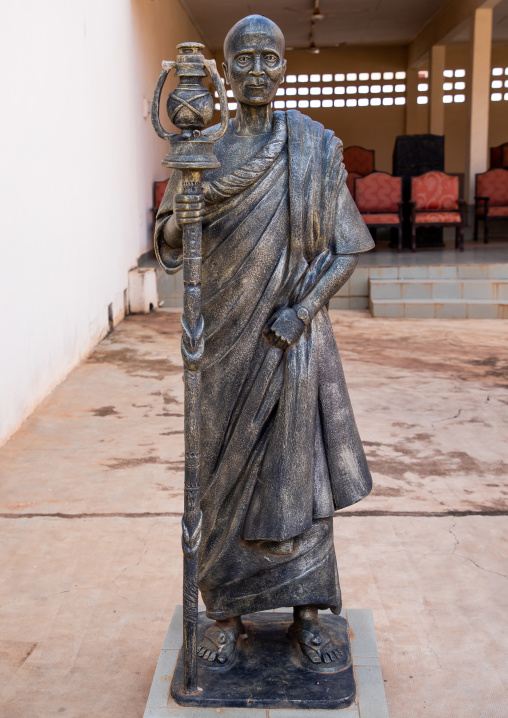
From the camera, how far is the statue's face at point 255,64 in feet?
5.82

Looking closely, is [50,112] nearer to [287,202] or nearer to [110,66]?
[110,66]

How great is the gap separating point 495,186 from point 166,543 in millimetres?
9079

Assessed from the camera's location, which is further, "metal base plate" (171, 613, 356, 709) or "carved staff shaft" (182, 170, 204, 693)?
"metal base plate" (171, 613, 356, 709)

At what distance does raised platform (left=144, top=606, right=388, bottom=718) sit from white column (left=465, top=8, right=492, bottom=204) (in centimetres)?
1014

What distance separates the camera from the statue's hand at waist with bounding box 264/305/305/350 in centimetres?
186

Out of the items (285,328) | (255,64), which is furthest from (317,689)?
(255,64)

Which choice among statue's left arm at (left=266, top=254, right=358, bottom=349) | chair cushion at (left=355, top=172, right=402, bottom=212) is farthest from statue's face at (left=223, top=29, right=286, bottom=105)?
chair cushion at (left=355, top=172, right=402, bottom=212)

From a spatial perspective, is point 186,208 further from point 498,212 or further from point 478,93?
point 478,93

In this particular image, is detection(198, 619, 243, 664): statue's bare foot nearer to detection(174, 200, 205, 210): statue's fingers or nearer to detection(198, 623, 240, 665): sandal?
detection(198, 623, 240, 665): sandal

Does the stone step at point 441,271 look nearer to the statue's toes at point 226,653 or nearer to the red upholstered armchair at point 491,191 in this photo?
the red upholstered armchair at point 491,191

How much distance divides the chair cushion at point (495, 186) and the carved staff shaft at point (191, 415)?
986 cm

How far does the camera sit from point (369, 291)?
8.33 m

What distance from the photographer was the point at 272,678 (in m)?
1.95

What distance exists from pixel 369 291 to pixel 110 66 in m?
3.28
